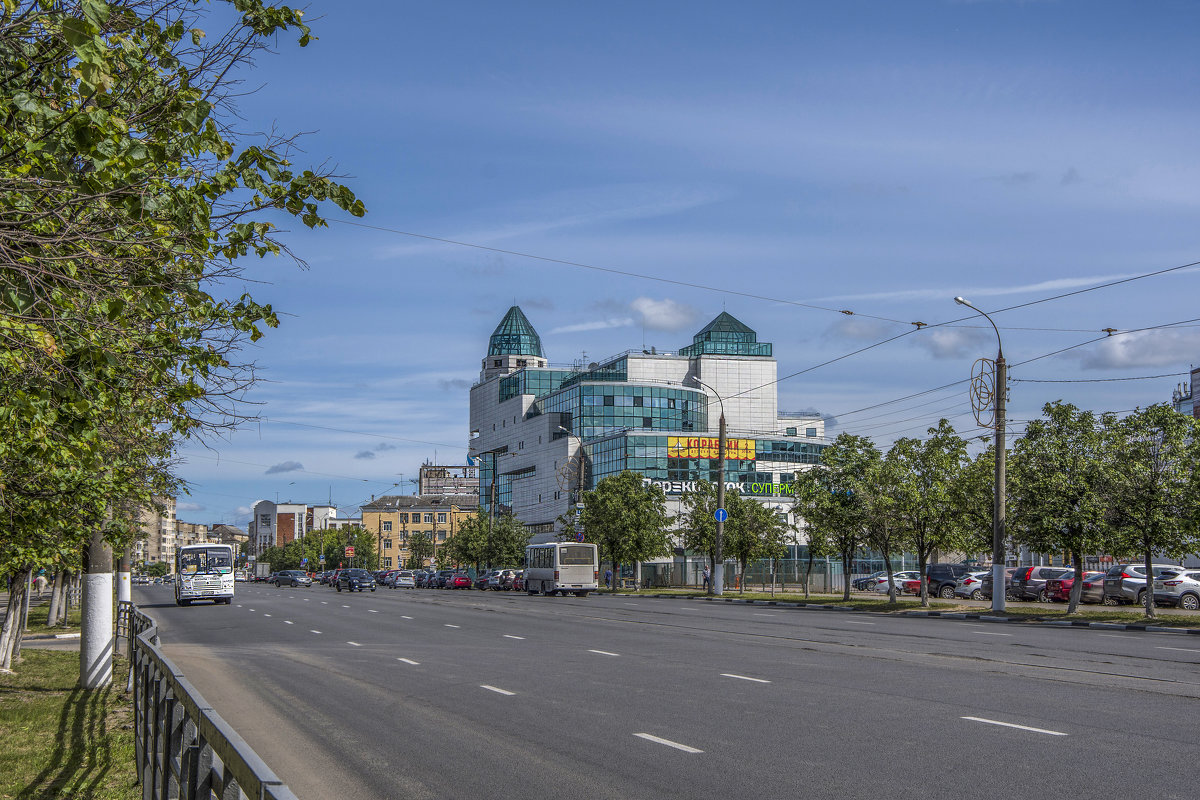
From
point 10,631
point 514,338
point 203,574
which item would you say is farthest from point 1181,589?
point 514,338

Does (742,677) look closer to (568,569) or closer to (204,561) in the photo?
(204,561)

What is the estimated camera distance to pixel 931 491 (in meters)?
40.0

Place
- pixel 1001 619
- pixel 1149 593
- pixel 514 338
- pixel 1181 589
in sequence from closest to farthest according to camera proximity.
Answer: pixel 1149 593
pixel 1001 619
pixel 1181 589
pixel 514 338

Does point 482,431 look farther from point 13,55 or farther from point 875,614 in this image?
point 13,55

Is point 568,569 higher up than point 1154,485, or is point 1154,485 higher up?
point 1154,485

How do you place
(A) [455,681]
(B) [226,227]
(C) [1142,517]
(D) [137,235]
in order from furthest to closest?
(C) [1142,517] → (A) [455,681] → (B) [226,227] → (D) [137,235]

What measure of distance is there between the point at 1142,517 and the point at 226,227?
102ft

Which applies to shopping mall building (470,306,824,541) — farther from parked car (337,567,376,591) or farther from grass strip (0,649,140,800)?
grass strip (0,649,140,800)

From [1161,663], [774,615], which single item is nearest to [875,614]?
[774,615]

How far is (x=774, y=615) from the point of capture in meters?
35.9

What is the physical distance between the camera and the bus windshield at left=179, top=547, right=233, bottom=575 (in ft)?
175

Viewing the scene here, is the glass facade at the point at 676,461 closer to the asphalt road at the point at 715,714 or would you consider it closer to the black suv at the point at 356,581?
the black suv at the point at 356,581

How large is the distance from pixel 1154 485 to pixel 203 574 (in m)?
42.3

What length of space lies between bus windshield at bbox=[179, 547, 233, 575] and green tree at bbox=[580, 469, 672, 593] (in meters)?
25.5
